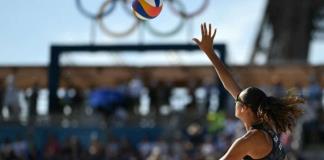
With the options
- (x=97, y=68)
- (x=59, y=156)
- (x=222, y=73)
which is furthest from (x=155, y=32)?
(x=222, y=73)

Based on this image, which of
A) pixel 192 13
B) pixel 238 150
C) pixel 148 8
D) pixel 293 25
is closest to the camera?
pixel 238 150

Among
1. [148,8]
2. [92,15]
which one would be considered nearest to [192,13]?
[92,15]

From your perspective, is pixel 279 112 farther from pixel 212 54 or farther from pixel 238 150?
pixel 212 54

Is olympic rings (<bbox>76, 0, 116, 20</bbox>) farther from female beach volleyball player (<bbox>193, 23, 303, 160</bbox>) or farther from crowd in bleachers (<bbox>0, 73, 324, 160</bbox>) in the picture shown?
female beach volleyball player (<bbox>193, 23, 303, 160</bbox>)

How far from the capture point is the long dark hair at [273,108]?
7.60m

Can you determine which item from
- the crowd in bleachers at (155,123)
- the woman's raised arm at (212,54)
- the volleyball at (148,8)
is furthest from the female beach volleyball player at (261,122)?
the crowd in bleachers at (155,123)

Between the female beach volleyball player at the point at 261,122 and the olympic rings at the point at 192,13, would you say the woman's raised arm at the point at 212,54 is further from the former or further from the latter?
the olympic rings at the point at 192,13

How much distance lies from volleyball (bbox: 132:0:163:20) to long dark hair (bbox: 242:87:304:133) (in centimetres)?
230

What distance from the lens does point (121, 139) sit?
73.7 feet

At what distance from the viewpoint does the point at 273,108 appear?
766cm

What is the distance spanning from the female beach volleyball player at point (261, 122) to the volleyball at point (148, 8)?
83.3 inches

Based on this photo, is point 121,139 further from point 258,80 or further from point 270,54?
point 270,54

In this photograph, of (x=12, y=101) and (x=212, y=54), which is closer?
(x=212, y=54)

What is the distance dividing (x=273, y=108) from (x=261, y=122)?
0.16 meters
